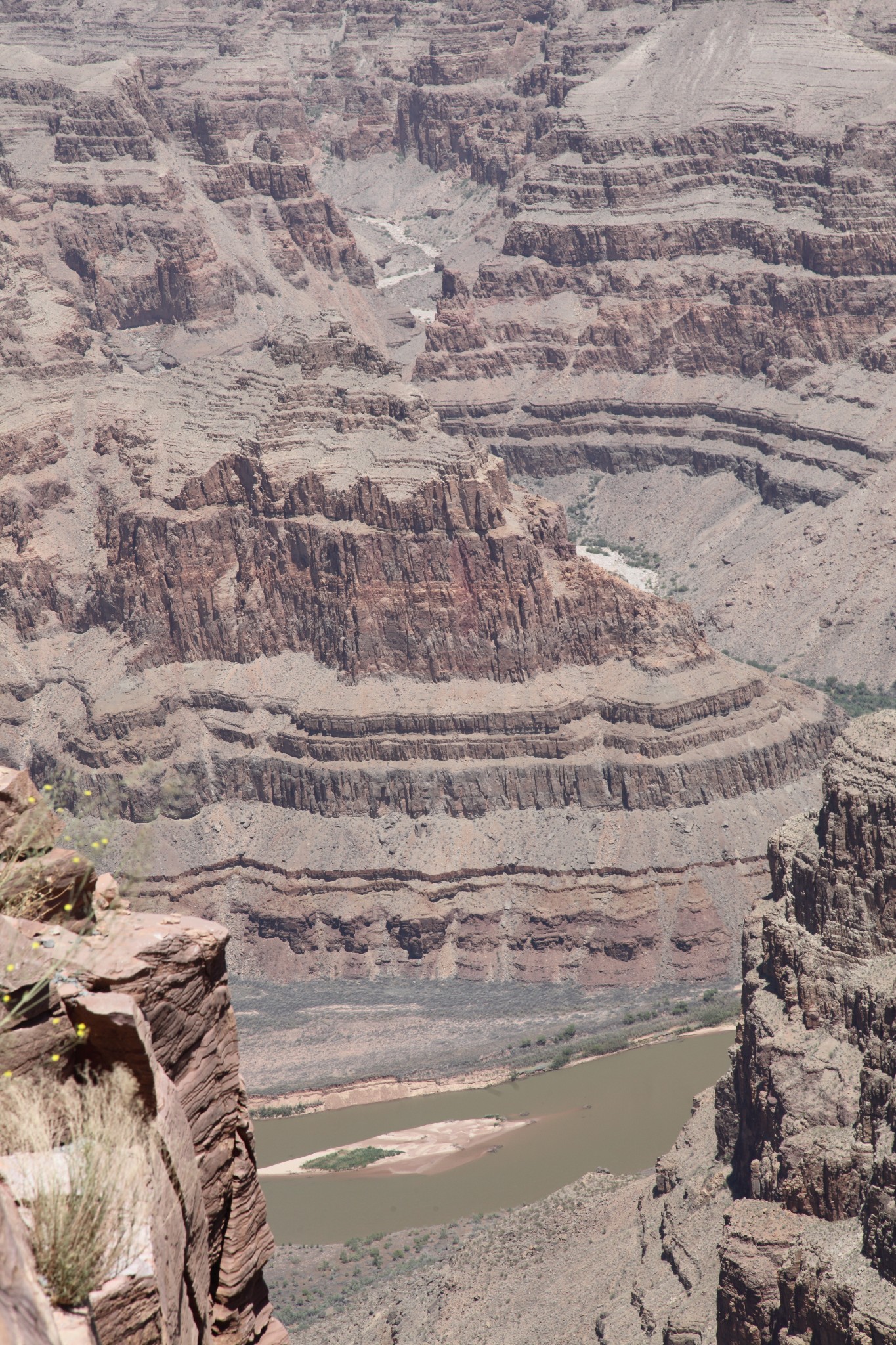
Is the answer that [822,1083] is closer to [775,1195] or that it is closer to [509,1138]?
[775,1195]

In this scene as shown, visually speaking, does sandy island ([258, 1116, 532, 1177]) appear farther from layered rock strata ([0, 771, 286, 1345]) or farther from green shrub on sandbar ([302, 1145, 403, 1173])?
layered rock strata ([0, 771, 286, 1345])

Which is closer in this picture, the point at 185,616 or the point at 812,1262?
the point at 812,1262

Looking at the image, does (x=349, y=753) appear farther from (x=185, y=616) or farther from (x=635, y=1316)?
(x=635, y=1316)

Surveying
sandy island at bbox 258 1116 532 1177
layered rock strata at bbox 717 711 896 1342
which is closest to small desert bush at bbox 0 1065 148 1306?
layered rock strata at bbox 717 711 896 1342

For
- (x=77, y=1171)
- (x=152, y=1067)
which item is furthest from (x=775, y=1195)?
(x=77, y=1171)

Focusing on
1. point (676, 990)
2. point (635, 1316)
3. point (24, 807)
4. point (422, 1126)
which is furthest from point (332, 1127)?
point (24, 807)

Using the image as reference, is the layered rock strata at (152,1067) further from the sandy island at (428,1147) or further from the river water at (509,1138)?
the sandy island at (428,1147)
